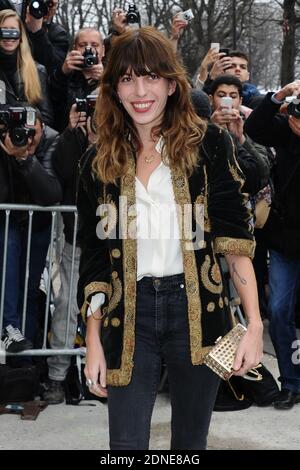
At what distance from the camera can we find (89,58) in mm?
5457

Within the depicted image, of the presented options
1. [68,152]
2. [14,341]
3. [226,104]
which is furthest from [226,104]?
[14,341]

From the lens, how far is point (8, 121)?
4676mm

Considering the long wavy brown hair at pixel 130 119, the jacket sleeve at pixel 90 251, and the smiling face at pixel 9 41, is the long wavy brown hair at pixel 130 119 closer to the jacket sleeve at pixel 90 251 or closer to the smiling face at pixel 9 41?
the jacket sleeve at pixel 90 251

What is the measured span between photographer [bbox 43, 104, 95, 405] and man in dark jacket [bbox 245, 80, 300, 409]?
1.01 m

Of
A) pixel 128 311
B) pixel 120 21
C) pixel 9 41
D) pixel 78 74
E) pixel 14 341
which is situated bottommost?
pixel 14 341

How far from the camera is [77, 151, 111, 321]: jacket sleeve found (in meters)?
2.78

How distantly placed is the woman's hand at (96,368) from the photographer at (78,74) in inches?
121

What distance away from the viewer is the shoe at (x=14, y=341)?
4.81 metres

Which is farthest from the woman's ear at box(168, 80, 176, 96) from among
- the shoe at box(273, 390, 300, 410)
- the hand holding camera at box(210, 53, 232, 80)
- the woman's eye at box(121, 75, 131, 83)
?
the hand holding camera at box(210, 53, 232, 80)

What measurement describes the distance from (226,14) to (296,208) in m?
23.8

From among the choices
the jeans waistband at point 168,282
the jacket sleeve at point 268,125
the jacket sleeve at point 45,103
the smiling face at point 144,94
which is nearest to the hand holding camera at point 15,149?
the jacket sleeve at point 45,103

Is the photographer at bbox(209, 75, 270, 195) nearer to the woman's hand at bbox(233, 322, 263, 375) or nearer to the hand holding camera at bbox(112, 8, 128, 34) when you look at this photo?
the hand holding camera at bbox(112, 8, 128, 34)

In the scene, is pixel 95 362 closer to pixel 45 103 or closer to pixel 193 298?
pixel 193 298

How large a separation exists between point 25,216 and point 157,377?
2.45 m
